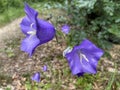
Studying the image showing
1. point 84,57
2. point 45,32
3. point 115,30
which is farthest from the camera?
point 115,30

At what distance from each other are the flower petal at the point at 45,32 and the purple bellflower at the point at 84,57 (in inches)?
3.9

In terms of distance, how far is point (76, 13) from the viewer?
13.2 ft

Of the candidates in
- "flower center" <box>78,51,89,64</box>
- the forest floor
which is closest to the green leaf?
the forest floor

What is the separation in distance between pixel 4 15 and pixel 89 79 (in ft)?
8.62

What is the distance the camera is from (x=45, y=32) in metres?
1.06

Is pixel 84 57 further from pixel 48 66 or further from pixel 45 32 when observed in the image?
pixel 48 66

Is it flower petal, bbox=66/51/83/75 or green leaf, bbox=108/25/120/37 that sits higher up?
flower petal, bbox=66/51/83/75

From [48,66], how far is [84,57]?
2.15m

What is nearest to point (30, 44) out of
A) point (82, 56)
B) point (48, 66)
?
point (82, 56)

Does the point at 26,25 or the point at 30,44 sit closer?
the point at 30,44

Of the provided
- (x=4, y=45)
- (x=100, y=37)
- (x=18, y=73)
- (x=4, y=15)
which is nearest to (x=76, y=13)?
(x=100, y=37)

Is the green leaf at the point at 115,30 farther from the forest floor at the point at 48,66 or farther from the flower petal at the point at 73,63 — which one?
the flower petal at the point at 73,63

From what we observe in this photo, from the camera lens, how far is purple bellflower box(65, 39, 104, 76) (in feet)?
3.68

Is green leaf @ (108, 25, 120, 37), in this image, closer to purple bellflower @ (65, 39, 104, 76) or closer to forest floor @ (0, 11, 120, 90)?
forest floor @ (0, 11, 120, 90)
